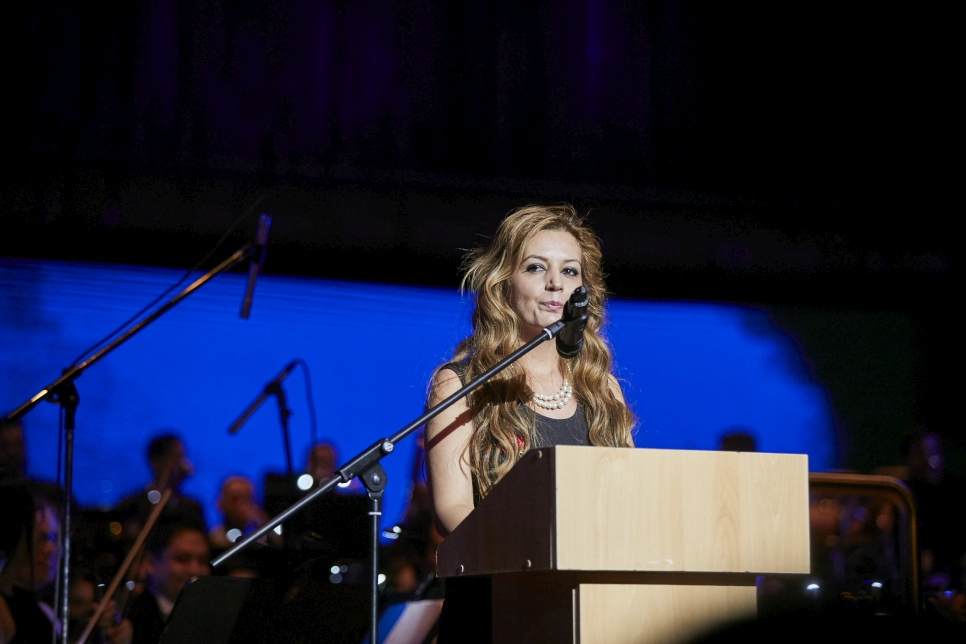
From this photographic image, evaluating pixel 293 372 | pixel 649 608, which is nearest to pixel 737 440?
pixel 293 372

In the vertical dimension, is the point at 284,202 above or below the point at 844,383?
above

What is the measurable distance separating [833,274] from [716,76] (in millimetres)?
1457

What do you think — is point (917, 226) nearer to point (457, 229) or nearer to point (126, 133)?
point (457, 229)

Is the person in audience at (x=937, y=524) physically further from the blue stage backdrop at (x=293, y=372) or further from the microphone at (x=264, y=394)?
the microphone at (x=264, y=394)

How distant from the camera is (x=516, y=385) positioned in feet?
8.49

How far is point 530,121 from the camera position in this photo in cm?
623

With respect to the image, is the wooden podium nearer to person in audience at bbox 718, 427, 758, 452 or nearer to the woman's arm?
the woman's arm

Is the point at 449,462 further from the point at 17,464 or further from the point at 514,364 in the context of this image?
the point at 17,464

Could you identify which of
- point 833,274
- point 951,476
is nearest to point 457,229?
point 833,274

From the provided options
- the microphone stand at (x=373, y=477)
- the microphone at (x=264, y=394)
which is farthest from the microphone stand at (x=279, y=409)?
the microphone stand at (x=373, y=477)

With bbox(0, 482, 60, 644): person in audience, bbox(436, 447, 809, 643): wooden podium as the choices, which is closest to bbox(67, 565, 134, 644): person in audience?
bbox(0, 482, 60, 644): person in audience

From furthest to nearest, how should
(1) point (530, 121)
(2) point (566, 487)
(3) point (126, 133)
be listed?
1. (1) point (530, 121)
2. (3) point (126, 133)
3. (2) point (566, 487)

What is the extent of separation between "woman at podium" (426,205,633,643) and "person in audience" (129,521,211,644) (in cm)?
241

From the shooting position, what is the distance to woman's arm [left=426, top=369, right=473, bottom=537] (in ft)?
7.64
